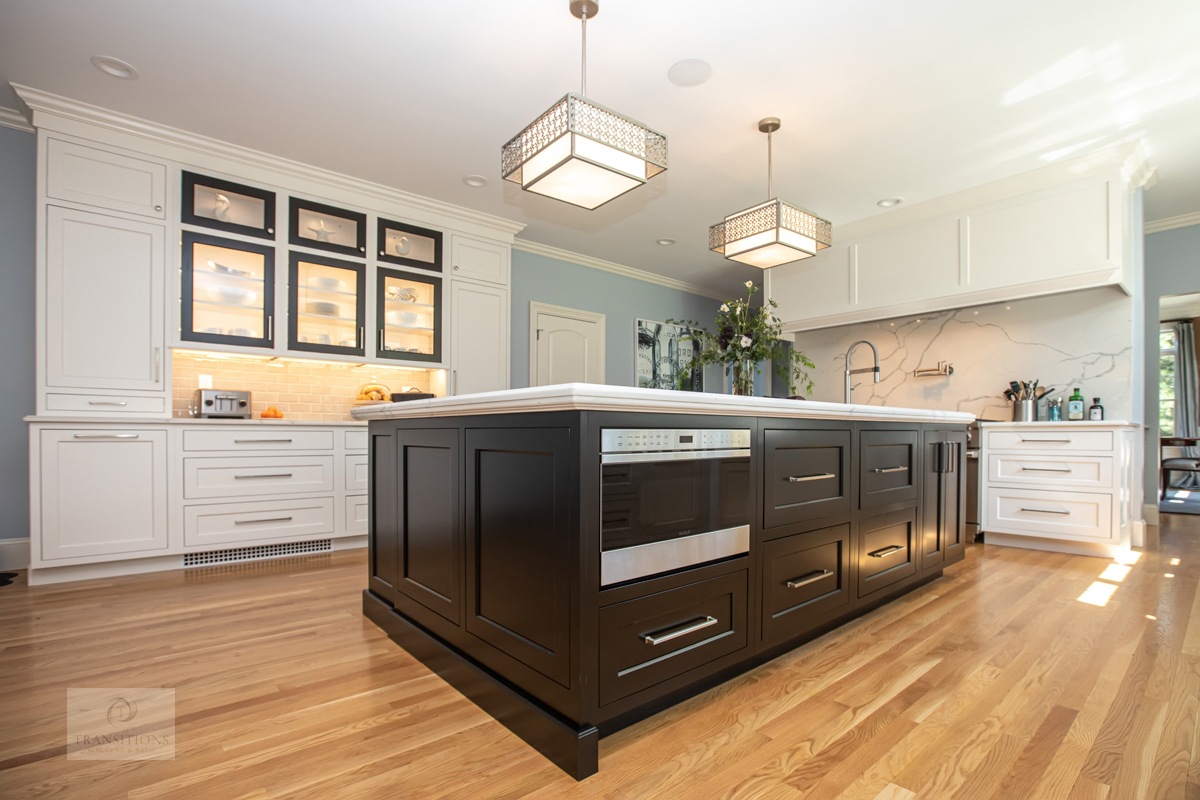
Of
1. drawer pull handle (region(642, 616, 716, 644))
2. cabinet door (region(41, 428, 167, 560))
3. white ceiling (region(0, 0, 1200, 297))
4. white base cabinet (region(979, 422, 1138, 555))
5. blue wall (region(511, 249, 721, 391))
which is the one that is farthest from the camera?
blue wall (region(511, 249, 721, 391))

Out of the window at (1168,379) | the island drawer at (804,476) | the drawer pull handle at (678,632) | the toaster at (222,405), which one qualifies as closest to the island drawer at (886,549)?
the island drawer at (804,476)

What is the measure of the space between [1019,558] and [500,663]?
3.47 metres

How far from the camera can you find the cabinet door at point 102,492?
9.41 ft

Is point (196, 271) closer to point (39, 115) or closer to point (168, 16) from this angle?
point (39, 115)

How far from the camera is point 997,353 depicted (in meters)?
4.40

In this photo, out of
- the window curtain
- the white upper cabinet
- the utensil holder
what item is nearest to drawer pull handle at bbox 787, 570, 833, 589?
the utensil holder

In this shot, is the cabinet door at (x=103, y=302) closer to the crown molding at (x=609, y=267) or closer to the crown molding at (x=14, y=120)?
the crown molding at (x=14, y=120)

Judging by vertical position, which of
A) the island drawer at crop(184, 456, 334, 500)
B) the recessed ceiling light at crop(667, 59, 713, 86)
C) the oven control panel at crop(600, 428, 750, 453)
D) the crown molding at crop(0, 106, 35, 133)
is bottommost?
the island drawer at crop(184, 456, 334, 500)

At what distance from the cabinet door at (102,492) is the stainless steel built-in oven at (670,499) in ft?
10.2

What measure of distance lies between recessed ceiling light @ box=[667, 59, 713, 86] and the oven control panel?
2.07 m

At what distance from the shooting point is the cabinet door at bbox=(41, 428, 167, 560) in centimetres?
287

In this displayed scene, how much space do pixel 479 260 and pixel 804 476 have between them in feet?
11.8

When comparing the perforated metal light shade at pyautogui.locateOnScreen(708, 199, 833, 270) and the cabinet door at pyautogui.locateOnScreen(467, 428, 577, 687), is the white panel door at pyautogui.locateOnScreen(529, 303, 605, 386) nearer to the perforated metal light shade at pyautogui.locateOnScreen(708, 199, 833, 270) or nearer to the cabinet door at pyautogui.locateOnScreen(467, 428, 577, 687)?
the perforated metal light shade at pyautogui.locateOnScreen(708, 199, 833, 270)

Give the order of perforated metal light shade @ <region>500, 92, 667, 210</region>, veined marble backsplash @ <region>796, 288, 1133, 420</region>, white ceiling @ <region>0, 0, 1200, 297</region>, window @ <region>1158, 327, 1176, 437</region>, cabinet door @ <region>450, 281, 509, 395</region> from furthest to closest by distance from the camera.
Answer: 1. window @ <region>1158, 327, 1176, 437</region>
2. cabinet door @ <region>450, 281, 509, 395</region>
3. veined marble backsplash @ <region>796, 288, 1133, 420</region>
4. white ceiling @ <region>0, 0, 1200, 297</region>
5. perforated metal light shade @ <region>500, 92, 667, 210</region>
